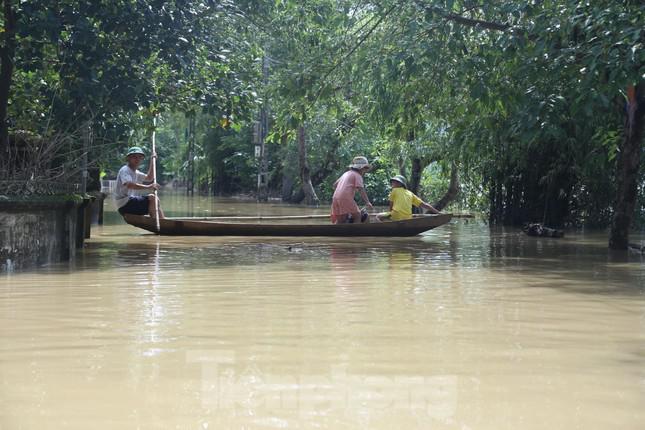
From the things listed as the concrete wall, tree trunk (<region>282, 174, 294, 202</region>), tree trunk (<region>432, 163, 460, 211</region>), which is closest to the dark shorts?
the concrete wall

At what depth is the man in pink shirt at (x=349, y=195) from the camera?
18.4m

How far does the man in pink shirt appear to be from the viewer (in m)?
18.4

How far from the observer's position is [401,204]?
61.6ft

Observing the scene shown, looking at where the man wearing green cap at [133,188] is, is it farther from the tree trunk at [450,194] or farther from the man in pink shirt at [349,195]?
the tree trunk at [450,194]

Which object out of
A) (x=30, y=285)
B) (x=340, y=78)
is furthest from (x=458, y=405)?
(x=340, y=78)

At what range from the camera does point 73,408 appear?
15.8ft

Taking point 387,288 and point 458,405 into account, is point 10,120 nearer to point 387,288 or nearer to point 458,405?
point 387,288

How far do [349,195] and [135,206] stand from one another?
13.5 feet

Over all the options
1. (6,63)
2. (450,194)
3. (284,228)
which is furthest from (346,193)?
(450,194)

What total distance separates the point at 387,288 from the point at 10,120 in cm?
879

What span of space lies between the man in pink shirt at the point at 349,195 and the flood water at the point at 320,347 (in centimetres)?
638

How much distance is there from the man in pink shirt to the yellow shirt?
0.54 meters

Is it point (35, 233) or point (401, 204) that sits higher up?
point (401, 204)

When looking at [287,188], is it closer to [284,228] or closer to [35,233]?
[284,228]
